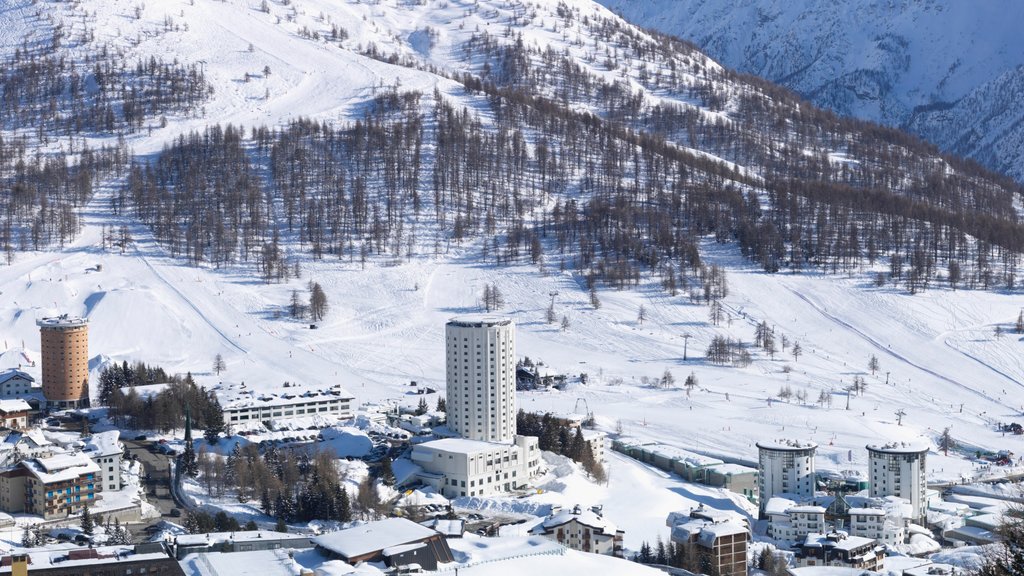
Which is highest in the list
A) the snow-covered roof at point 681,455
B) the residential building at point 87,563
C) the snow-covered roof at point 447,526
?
the residential building at point 87,563

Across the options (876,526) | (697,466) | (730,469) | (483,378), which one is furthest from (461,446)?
(876,526)

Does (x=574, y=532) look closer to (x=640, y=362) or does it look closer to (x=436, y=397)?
(x=436, y=397)

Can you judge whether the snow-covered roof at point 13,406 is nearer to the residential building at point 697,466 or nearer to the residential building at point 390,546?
the residential building at point 697,466

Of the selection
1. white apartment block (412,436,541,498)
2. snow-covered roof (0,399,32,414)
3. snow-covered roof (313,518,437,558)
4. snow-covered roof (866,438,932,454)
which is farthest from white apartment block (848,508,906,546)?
snow-covered roof (0,399,32,414)

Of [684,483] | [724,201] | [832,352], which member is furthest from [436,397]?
[724,201]

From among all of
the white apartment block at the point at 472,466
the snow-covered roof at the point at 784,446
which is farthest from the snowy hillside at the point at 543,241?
the white apartment block at the point at 472,466
